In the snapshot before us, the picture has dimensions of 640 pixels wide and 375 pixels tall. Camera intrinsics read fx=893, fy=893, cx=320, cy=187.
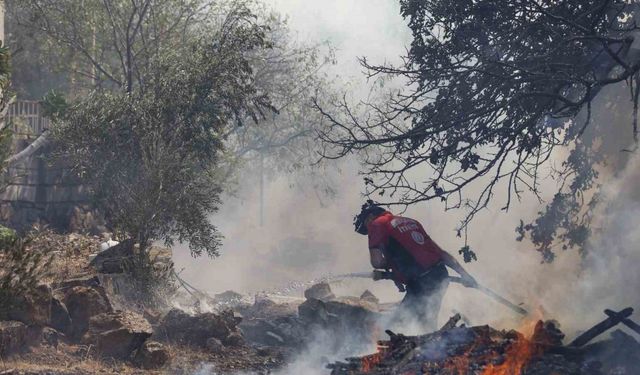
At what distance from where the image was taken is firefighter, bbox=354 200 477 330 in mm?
9867

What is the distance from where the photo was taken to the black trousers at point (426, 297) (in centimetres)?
997

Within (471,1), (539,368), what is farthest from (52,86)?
(539,368)

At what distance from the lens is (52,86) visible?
1145 inches

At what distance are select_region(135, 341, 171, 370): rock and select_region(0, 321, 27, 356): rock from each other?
1136 millimetres

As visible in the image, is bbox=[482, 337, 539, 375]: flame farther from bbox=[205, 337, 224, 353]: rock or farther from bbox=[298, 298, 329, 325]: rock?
bbox=[298, 298, 329, 325]: rock

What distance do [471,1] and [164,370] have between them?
217 inches

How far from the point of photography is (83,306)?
9.60 metres

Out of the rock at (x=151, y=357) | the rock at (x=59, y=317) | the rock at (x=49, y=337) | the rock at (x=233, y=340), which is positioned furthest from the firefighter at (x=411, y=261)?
the rock at (x=49, y=337)

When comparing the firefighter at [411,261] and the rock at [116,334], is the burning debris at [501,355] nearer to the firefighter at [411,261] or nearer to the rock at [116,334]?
the firefighter at [411,261]

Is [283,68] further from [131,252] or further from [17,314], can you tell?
[17,314]

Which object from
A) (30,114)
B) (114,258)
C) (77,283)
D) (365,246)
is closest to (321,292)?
(114,258)

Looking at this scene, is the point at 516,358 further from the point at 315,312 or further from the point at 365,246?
the point at 365,246

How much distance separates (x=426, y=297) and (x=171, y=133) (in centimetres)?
472

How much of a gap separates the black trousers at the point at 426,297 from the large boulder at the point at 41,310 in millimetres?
3719
